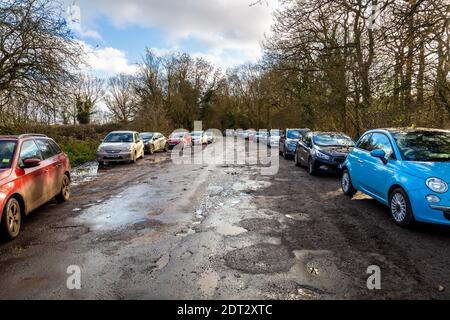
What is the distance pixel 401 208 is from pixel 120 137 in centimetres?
1543

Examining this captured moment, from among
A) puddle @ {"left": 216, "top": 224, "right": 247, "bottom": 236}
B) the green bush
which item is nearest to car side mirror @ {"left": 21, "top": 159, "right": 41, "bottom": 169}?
puddle @ {"left": 216, "top": 224, "right": 247, "bottom": 236}

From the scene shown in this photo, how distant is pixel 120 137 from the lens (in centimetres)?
1833

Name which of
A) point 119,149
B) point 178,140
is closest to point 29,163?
point 119,149

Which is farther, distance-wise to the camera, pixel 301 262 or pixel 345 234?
pixel 345 234

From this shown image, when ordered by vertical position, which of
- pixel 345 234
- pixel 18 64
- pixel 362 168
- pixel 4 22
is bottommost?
pixel 345 234

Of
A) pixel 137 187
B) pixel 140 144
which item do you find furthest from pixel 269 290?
pixel 140 144

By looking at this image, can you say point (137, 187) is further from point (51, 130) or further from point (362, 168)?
point (51, 130)

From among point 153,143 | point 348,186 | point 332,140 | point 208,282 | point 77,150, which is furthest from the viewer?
point 153,143

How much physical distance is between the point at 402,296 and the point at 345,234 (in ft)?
6.59

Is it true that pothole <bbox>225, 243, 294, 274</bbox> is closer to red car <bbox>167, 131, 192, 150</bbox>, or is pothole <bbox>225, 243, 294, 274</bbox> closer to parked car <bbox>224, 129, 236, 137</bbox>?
red car <bbox>167, 131, 192, 150</bbox>

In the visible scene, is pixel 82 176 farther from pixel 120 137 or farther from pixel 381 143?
pixel 381 143

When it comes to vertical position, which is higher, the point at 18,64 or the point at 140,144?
the point at 18,64

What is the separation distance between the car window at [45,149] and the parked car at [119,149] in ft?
28.6

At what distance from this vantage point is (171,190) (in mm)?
9273
